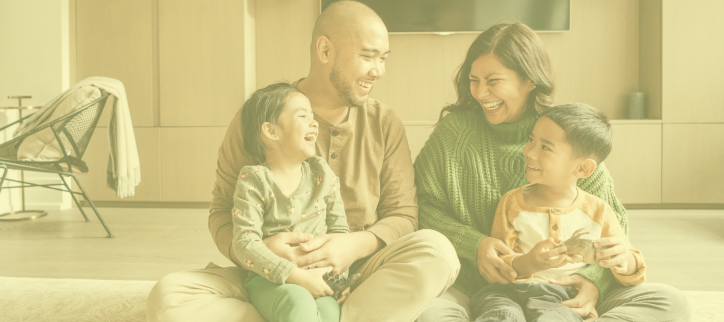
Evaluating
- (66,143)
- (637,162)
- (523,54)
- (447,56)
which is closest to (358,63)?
(523,54)

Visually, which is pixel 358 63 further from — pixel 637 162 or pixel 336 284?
pixel 637 162

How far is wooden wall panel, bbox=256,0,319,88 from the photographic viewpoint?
4.22 metres

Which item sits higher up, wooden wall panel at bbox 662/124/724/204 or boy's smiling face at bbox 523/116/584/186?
boy's smiling face at bbox 523/116/584/186

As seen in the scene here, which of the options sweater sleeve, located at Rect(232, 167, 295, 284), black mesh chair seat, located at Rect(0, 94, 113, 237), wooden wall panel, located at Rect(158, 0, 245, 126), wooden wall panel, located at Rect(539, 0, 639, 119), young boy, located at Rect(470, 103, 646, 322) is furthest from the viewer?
wooden wall panel, located at Rect(539, 0, 639, 119)

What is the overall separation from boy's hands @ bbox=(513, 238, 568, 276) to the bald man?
6.2 inches

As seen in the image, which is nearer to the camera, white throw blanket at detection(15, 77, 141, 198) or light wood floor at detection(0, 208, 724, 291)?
light wood floor at detection(0, 208, 724, 291)

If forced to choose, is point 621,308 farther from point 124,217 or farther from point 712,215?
point 124,217

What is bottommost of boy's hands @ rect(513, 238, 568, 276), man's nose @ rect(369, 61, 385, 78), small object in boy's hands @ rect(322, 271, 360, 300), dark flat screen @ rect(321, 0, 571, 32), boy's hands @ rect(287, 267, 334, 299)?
small object in boy's hands @ rect(322, 271, 360, 300)

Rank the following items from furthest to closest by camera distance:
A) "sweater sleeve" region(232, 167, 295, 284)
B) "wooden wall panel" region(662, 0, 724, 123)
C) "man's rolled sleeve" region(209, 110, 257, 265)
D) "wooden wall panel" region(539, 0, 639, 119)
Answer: "wooden wall panel" region(539, 0, 639, 119) → "wooden wall panel" region(662, 0, 724, 123) → "man's rolled sleeve" region(209, 110, 257, 265) → "sweater sleeve" region(232, 167, 295, 284)

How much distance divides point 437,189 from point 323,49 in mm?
509

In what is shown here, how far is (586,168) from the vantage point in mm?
1288

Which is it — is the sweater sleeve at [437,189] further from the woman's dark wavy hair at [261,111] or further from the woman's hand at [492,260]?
the woman's dark wavy hair at [261,111]

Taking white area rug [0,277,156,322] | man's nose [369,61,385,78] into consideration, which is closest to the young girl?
man's nose [369,61,385,78]

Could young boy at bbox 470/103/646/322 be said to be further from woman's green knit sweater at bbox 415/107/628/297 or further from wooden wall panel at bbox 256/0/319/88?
wooden wall panel at bbox 256/0/319/88
